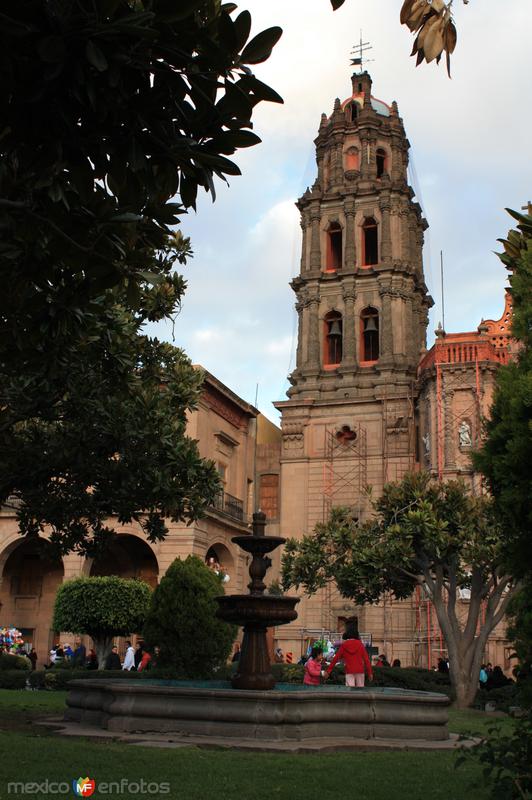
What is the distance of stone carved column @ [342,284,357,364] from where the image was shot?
35.3m

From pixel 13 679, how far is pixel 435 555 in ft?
34.3

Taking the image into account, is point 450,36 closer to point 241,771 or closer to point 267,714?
point 241,771

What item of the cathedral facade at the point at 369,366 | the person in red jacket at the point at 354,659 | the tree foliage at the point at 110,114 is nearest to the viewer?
the tree foliage at the point at 110,114

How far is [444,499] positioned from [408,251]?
1867 cm

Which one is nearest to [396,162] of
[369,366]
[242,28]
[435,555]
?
[369,366]

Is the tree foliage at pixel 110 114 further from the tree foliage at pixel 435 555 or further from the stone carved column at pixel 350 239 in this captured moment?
the stone carved column at pixel 350 239

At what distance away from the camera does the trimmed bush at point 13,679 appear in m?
20.2

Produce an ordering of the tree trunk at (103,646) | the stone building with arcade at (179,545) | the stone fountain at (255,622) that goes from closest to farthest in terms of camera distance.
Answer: the stone fountain at (255,622) < the tree trunk at (103,646) < the stone building with arcade at (179,545)

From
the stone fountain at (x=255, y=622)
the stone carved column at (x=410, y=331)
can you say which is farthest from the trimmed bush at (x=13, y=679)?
the stone carved column at (x=410, y=331)

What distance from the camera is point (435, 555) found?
19859 mm

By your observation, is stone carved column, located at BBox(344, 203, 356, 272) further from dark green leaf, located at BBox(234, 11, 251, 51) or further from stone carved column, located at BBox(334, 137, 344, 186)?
dark green leaf, located at BBox(234, 11, 251, 51)

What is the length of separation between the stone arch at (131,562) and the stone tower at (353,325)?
5.80 meters

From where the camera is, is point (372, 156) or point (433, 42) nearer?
point (433, 42)

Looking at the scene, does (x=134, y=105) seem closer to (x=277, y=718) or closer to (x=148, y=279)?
(x=148, y=279)
